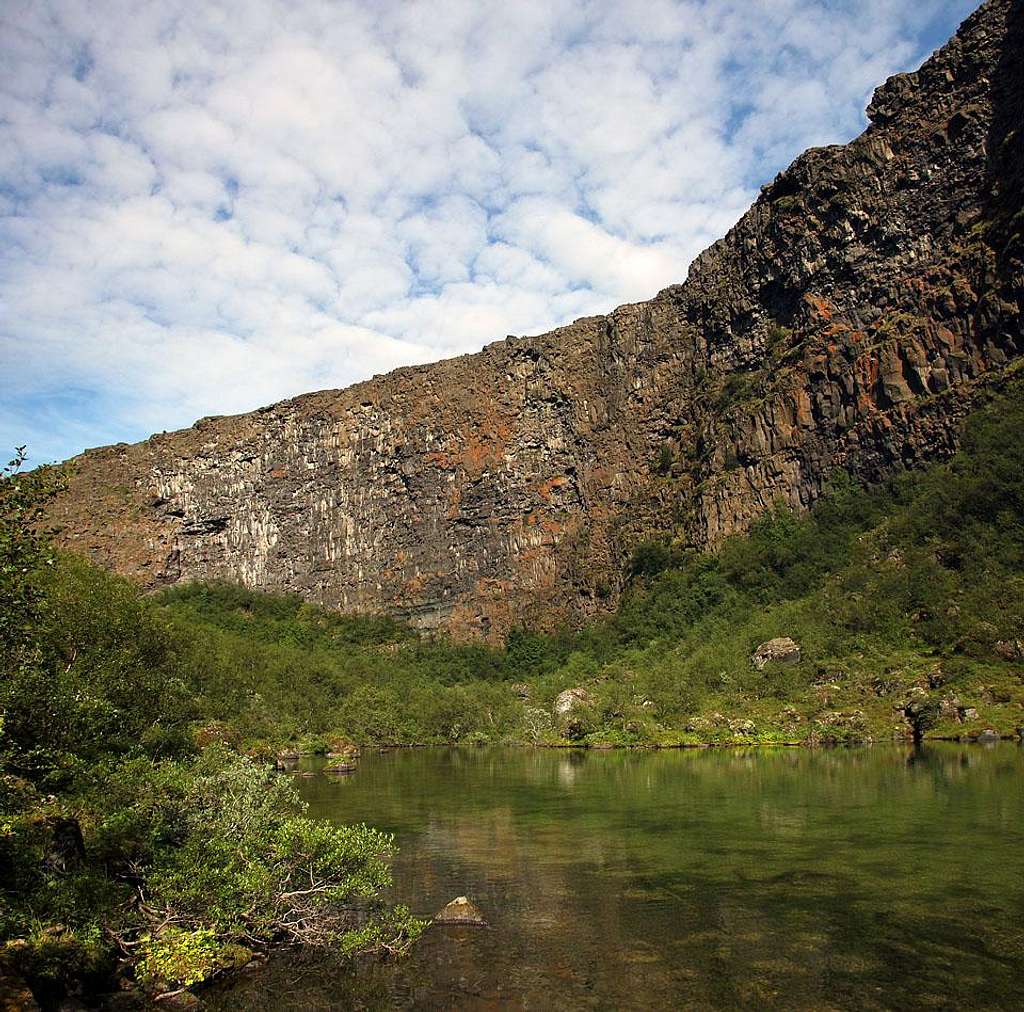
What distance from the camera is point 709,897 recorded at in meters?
20.4

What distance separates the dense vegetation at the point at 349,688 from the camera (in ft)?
48.4

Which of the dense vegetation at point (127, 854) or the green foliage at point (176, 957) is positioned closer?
the dense vegetation at point (127, 854)

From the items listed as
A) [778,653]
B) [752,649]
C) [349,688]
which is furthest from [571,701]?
[349,688]

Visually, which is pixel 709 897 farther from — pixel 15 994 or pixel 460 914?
pixel 15 994

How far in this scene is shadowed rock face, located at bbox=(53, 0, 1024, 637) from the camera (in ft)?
310

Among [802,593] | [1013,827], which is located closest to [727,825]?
[1013,827]

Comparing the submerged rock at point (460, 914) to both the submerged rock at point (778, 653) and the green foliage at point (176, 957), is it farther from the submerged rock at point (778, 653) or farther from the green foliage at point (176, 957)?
the submerged rock at point (778, 653)

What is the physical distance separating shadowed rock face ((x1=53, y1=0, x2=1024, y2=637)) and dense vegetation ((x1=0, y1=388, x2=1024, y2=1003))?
7139 millimetres

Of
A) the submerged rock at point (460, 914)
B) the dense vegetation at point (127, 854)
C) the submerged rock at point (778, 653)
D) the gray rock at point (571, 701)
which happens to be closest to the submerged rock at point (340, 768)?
the gray rock at point (571, 701)

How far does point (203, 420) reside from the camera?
15900 cm

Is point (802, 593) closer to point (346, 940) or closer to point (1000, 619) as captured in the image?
point (1000, 619)

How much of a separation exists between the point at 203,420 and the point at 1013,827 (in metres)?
154

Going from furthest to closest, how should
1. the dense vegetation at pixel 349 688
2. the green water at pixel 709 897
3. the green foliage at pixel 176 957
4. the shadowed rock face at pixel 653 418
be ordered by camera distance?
1. the shadowed rock face at pixel 653 418
2. the dense vegetation at pixel 349 688
3. the green water at pixel 709 897
4. the green foliage at pixel 176 957

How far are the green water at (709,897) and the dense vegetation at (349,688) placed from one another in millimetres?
2173
